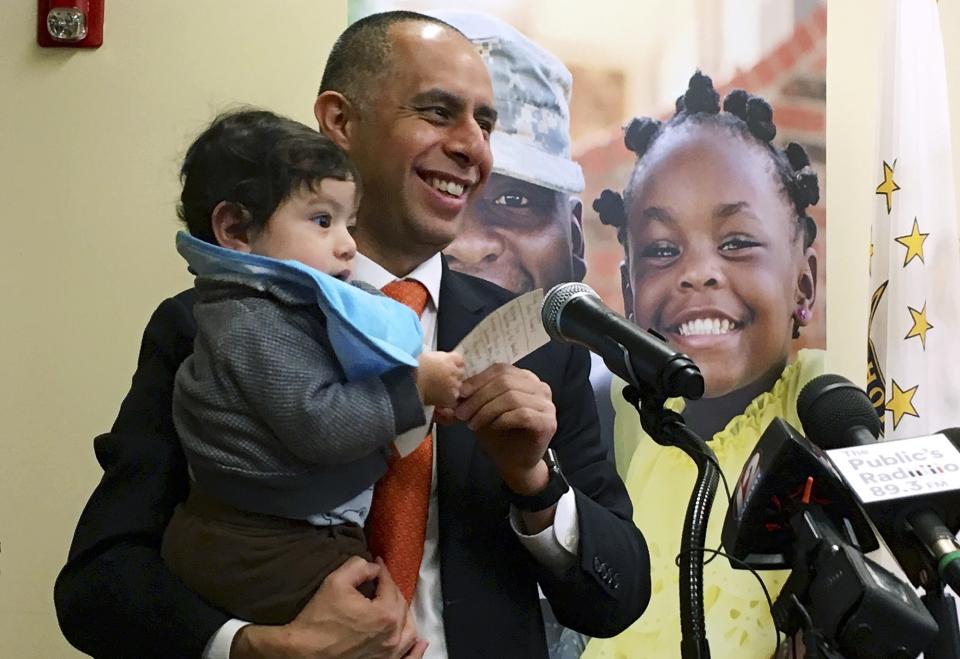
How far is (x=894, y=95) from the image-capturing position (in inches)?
95.0

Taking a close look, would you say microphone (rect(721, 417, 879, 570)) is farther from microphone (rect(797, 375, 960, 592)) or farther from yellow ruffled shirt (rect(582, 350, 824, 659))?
yellow ruffled shirt (rect(582, 350, 824, 659))

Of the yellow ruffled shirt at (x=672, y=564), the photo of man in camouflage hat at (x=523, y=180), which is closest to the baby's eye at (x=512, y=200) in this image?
the photo of man in camouflage hat at (x=523, y=180)

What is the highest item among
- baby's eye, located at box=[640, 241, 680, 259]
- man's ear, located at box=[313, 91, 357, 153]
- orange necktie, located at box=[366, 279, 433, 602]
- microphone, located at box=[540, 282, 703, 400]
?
man's ear, located at box=[313, 91, 357, 153]

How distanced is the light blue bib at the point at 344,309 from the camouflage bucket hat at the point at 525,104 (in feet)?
3.58

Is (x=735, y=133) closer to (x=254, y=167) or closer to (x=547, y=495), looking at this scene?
(x=547, y=495)

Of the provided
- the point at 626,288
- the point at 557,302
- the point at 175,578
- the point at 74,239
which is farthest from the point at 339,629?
the point at 626,288

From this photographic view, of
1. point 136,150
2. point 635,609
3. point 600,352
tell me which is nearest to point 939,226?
point 635,609

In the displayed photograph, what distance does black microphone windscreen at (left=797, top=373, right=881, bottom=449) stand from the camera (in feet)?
3.59

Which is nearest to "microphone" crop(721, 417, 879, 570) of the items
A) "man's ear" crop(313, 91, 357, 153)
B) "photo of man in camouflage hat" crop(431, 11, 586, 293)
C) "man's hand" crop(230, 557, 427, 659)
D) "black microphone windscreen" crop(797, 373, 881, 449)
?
"black microphone windscreen" crop(797, 373, 881, 449)

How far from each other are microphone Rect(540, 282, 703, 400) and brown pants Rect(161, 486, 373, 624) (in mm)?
389

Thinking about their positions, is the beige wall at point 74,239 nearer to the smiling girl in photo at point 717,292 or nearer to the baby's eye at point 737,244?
the smiling girl in photo at point 717,292

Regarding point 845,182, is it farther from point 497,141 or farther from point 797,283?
point 497,141

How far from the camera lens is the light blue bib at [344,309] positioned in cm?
119

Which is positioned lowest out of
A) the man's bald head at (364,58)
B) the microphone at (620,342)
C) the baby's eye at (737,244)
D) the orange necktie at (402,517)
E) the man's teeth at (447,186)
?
the orange necktie at (402,517)
